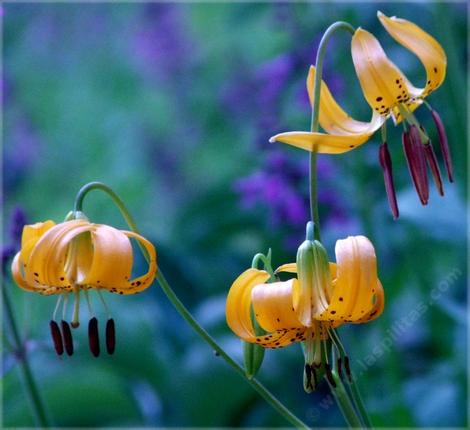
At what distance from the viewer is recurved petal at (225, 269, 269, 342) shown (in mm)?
1076

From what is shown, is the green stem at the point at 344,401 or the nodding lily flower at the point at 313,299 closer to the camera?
the nodding lily flower at the point at 313,299

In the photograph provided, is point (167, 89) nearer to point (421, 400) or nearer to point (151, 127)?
point (151, 127)

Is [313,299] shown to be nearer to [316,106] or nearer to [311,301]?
[311,301]

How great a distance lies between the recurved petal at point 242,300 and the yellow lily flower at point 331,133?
185 mm

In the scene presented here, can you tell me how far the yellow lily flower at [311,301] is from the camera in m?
1.00

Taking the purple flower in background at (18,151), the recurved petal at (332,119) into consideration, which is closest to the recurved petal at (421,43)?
the recurved petal at (332,119)

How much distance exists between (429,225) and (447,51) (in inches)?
20.1

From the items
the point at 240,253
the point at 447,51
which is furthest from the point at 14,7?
the point at 447,51

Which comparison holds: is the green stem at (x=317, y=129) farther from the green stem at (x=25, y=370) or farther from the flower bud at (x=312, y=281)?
the green stem at (x=25, y=370)

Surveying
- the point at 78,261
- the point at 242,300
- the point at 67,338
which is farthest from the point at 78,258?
the point at 242,300

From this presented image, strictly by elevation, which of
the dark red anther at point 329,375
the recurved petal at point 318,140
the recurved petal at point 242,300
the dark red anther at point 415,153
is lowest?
the dark red anther at point 329,375

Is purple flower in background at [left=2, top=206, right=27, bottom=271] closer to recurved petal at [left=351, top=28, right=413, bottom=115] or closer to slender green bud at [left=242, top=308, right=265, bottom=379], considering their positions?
slender green bud at [left=242, top=308, right=265, bottom=379]

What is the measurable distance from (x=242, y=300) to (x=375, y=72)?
1.15 ft

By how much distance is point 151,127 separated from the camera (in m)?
3.68
